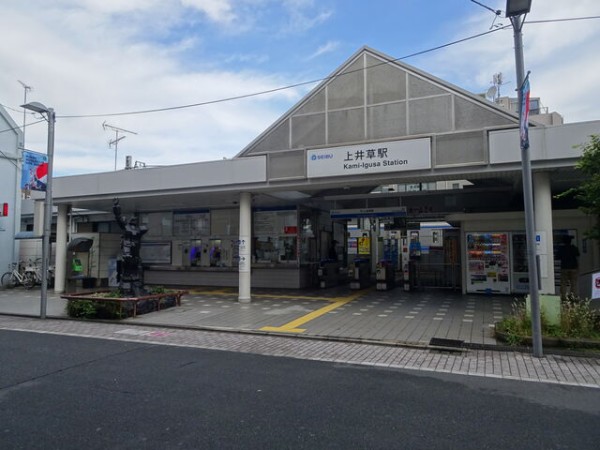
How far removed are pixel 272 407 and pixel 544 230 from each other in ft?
26.2

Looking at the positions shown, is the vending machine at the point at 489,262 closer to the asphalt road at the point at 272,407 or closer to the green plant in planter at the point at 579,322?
the green plant in planter at the point at 579,322

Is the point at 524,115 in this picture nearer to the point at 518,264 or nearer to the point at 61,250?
the point at 518,264

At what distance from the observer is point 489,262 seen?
50.3ft

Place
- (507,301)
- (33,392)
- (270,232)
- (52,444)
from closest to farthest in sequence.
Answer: (52,444) → (33,392) → (507,301) → (270,232)

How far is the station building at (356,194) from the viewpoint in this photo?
36.4 ft

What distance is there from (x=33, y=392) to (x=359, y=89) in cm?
1065

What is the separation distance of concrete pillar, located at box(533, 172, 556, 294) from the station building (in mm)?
29

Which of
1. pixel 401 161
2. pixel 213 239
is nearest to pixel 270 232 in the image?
pixel 213 239

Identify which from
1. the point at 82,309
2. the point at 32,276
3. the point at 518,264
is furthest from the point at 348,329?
the point at 32,276

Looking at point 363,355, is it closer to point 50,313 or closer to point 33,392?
point 33,392

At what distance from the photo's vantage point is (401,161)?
1159 cm

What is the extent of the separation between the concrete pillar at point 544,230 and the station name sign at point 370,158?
2.62 m

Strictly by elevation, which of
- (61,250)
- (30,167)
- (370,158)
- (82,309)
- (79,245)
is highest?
(30,167)

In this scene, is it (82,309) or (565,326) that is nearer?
(565,326)
